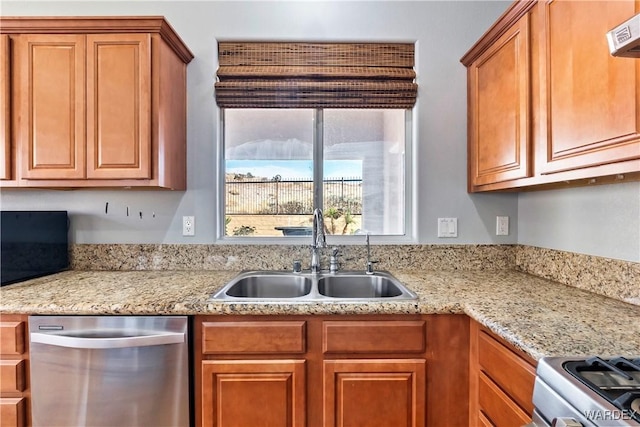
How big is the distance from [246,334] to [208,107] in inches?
54.0

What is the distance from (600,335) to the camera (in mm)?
956

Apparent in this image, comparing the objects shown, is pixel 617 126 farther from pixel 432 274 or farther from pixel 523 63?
pixel 432 274

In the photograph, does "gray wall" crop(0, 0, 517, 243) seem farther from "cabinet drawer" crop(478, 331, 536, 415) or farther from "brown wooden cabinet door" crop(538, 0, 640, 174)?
"cabinet drawer" crop(478, 331, 536, 415)

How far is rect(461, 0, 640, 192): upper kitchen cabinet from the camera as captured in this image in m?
0.98

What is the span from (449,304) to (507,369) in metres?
0.29

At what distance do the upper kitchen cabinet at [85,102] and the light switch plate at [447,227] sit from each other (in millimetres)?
1610

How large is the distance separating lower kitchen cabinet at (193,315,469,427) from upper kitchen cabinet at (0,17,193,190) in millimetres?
937

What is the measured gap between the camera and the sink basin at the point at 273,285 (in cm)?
182

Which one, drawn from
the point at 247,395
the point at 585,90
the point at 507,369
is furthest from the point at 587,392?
the point at 247,395

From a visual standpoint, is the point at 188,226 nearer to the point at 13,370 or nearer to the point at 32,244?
the point at 32,244

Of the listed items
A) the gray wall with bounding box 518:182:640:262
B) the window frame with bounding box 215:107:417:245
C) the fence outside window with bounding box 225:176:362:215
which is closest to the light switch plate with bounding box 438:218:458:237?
the window frame with bounding box 215:107:417:245

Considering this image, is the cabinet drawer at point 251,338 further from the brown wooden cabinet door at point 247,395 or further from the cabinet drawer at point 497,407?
the cabinet drawer at point 497,407

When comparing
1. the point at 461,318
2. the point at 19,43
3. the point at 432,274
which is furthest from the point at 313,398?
the point at 19,43

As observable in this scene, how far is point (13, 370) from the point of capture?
1.28 m
